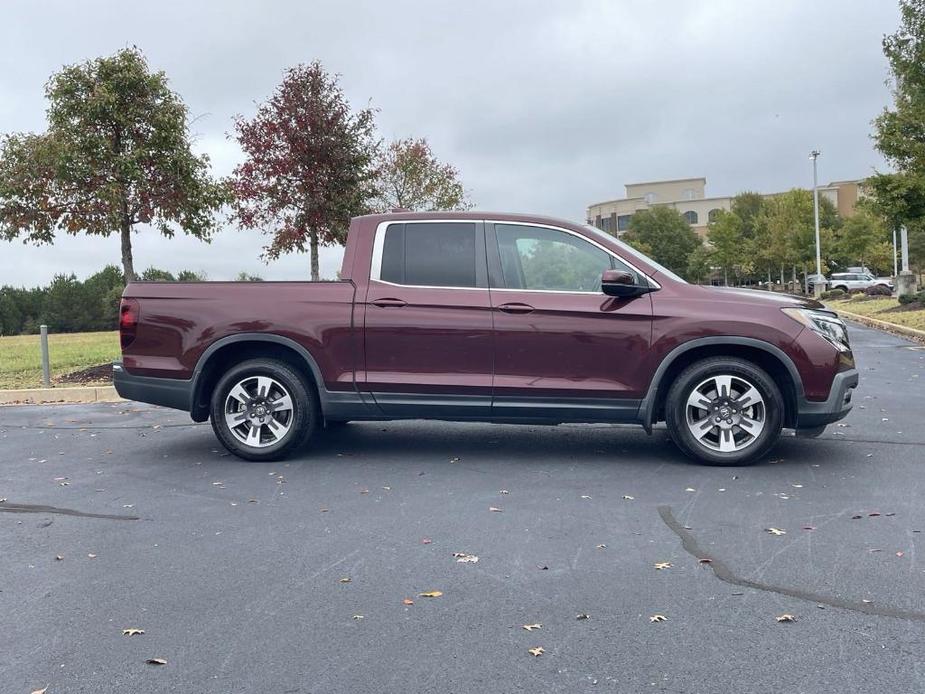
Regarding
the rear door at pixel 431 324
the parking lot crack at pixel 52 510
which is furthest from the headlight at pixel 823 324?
the parking lot crack at pixel 52 510

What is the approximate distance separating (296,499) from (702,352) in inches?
124

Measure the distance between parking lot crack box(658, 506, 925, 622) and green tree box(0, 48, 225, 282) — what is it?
1242 cm

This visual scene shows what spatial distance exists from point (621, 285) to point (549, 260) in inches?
25.2

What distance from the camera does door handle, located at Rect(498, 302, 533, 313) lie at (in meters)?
6.52

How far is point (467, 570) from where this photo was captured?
4.23 meters

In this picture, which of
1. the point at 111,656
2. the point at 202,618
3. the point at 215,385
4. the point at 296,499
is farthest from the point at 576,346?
the point at 111,656

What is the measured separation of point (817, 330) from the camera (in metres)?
6.43

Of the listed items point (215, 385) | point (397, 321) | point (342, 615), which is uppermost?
point (397, 321)

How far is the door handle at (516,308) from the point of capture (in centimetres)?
652

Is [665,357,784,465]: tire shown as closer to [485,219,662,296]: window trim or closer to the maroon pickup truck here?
the maroon pickup truck

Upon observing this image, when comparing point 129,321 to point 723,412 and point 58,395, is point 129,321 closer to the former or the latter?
point 723,412

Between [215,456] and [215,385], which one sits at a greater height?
[215,385]

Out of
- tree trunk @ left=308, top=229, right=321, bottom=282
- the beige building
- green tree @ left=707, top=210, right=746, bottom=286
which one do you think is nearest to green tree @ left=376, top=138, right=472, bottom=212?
tree trunk @ left=308, top=229, right=321, bottom=282

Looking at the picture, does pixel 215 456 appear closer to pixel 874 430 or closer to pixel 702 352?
pixel 702 352
